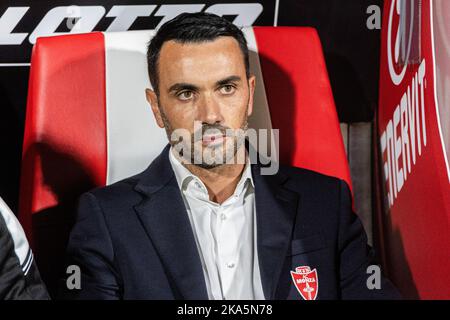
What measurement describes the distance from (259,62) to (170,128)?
0.86ft

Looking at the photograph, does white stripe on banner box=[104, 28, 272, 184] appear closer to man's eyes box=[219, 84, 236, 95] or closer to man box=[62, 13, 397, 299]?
man box=[62, 13, 397, 299]

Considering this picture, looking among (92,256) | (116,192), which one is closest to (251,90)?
(116,192)

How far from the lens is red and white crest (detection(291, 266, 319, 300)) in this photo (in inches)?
55.3

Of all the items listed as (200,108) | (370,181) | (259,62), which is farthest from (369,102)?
(200,108)

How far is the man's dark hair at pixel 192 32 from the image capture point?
1418mm

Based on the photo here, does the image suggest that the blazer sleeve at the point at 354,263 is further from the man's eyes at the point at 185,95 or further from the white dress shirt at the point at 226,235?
the man's eyes at the point at 185,95

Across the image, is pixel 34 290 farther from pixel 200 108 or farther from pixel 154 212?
pixel 200 108

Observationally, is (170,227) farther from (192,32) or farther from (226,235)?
(192,32)

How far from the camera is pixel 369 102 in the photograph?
1864 millimetres

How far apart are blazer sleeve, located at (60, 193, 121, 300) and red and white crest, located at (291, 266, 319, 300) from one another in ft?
1.03

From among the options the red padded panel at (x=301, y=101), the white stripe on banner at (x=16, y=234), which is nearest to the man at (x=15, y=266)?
the white stripe on banner at (x=16, y=234)

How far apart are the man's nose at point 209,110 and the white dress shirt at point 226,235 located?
0.12 metres

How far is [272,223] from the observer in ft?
4.71

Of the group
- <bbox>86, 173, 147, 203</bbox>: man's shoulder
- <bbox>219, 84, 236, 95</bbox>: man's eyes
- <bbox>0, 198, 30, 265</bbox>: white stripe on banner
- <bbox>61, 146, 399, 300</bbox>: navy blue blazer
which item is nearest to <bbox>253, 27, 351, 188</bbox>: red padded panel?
<bbox>61, 146, 399, 300</bbox>: navy blue blazer
